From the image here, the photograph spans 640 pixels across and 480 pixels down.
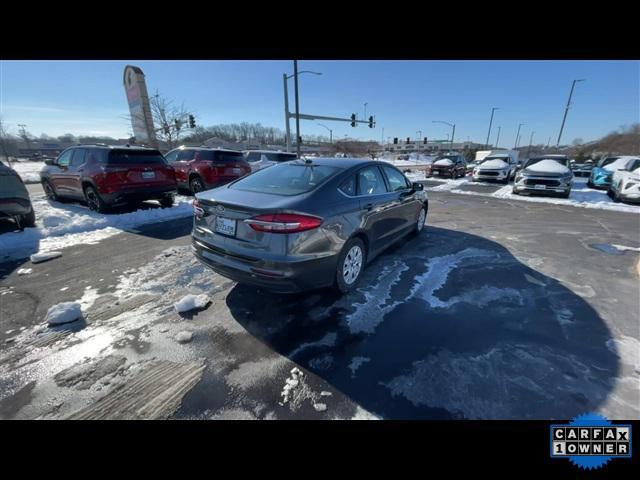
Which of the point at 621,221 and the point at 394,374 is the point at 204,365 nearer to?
the point at 394,374

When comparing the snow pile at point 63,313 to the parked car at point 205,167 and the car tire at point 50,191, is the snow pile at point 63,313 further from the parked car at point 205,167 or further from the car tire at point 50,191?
the car tire at point 50,191

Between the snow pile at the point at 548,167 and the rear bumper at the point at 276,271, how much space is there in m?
13.2

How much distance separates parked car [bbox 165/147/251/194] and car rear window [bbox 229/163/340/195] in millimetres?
6410

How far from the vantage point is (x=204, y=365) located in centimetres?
229

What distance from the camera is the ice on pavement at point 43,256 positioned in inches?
170

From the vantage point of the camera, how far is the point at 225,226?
9.32 ft

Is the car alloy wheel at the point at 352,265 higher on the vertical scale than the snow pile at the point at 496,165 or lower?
lower

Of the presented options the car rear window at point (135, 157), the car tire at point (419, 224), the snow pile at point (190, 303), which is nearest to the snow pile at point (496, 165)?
the car tire at point (419, 224)

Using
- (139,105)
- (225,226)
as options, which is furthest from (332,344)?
(139,105)

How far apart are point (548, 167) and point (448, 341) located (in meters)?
13.7
